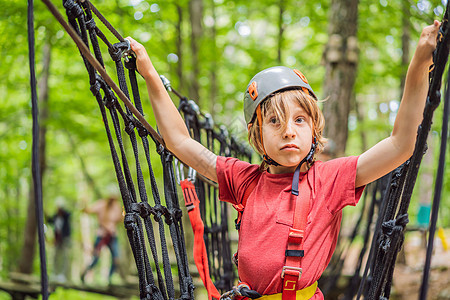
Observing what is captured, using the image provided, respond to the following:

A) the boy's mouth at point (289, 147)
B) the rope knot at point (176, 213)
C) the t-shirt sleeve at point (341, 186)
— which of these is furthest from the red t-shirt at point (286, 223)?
the rope knot at point (176, 213)

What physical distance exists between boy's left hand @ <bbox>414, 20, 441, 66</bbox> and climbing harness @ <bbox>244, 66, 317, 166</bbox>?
360mm

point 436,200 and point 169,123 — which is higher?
point 169,123

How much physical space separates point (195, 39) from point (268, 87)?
13.3 ft

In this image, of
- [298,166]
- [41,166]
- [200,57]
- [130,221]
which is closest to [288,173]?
[298,166]

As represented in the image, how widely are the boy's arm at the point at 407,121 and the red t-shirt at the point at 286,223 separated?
0.05 m

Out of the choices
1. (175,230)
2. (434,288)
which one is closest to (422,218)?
(434,288)

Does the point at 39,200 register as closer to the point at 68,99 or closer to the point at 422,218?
the point at 422,218

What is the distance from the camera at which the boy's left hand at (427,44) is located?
976 millimetres

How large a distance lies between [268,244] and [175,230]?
51 centimetres

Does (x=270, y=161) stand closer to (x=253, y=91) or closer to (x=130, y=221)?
(x=253, y=91)

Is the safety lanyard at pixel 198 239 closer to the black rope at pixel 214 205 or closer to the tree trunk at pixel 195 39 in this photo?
the black rope at pixel 214 205

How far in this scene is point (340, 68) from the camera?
3678mm

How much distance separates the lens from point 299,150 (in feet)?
3.99

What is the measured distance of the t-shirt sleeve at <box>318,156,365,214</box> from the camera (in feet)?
3.91
